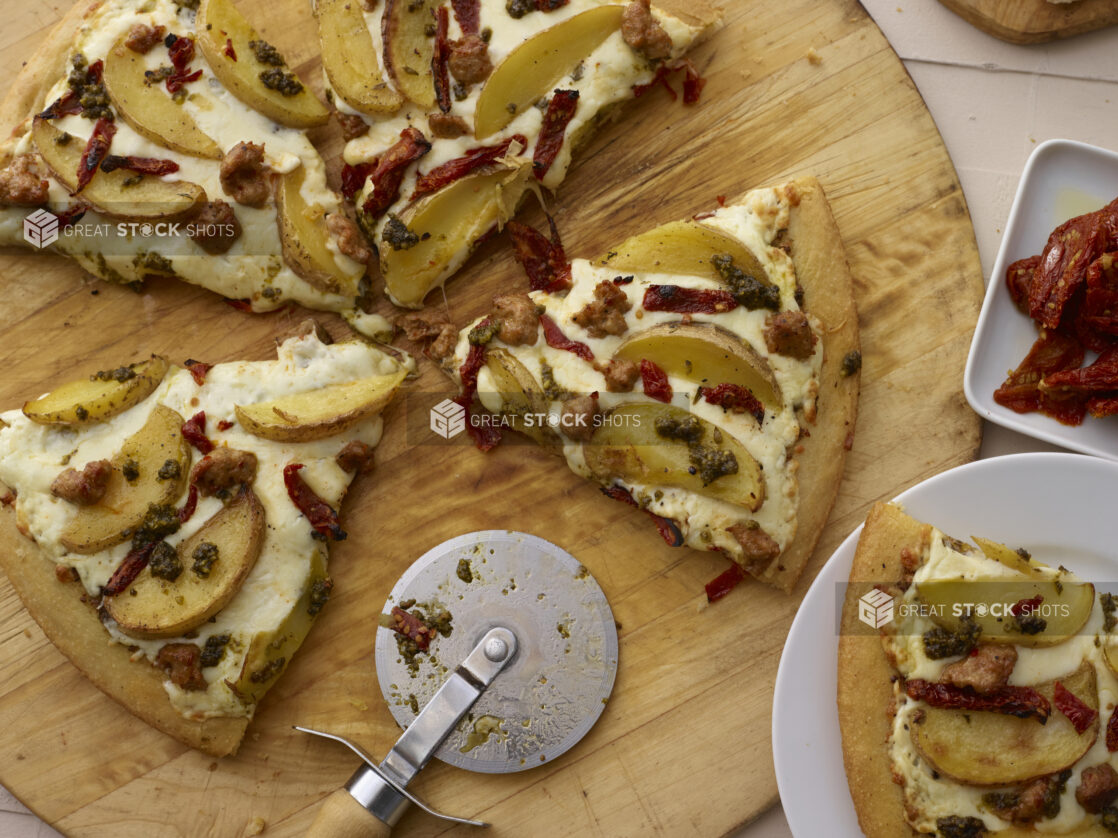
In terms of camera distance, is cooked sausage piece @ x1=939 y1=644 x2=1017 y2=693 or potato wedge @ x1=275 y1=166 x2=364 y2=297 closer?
cooked sausage piece @ x1=939 y1=644 x2=1017 y2=693

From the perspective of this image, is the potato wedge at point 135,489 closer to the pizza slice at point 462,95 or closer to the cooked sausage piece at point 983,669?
the pizza slice at point 462,95

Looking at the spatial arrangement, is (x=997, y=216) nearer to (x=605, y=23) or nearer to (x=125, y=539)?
(x=605, y=23)

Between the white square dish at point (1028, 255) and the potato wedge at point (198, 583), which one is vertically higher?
the white square dish at point (1028, 255)

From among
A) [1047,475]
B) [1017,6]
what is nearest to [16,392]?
[1047,475]

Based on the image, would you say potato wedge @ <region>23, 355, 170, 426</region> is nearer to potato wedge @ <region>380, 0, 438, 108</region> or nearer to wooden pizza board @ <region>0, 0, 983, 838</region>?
wooden pizza board @ <region>0, 0, 983, 838</region>

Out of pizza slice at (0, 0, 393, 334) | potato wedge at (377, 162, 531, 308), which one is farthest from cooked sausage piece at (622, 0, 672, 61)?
pizza slice at (0, 0, 393, 334)

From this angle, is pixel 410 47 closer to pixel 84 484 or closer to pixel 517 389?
pixel 517 389

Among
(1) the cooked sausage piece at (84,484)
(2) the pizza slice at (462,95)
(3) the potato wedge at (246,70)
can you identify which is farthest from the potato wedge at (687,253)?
(1) the cooked sausage piece at (84,484)
